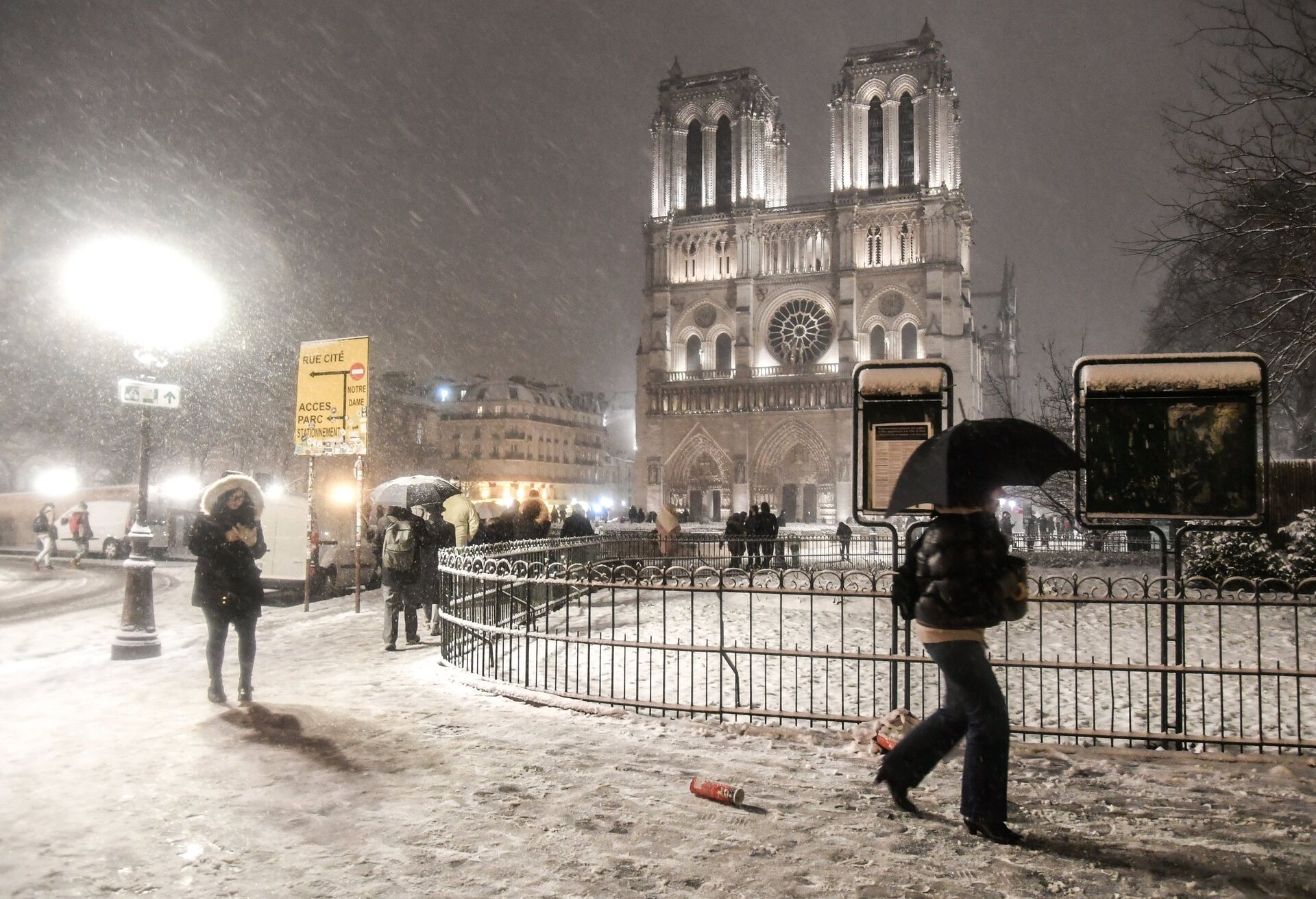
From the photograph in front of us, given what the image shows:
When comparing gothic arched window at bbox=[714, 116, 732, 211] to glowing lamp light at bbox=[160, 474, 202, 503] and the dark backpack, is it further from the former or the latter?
the dark backpack

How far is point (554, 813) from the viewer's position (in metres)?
4.09

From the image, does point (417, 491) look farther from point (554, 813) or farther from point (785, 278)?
point (785, 278)

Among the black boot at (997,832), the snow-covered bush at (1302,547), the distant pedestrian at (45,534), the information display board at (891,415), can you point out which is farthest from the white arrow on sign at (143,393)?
the distant pedestrian at (45,534)

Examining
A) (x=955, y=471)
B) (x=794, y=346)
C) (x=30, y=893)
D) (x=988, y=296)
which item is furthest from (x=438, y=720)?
(x=988, y=296)

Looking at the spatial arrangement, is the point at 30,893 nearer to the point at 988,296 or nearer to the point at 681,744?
the point at 681,744

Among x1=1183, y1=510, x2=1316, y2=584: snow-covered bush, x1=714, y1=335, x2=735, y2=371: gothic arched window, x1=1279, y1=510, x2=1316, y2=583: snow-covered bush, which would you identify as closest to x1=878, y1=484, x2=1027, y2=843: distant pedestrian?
x1=1183, y1=510, x2=1316, y2=584: snow-covered bush

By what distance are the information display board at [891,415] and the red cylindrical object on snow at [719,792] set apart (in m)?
2.53

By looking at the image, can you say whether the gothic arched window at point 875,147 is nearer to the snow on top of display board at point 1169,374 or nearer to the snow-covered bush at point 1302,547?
the snow-covered bush at point 1302,547

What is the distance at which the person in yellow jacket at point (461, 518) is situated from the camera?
408 inches

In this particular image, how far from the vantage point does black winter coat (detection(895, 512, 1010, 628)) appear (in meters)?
3.77

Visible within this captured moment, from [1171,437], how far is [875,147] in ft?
165

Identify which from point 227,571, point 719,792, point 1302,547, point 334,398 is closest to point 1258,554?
point 1302,547

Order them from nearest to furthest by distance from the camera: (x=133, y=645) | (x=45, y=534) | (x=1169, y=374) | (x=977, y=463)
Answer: (x=977, y=463) < (x=1169, y=374) < (x=133, y=645) < (x=45, y=534)

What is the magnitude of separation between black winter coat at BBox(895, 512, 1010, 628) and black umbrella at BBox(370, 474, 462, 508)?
23.1ft
